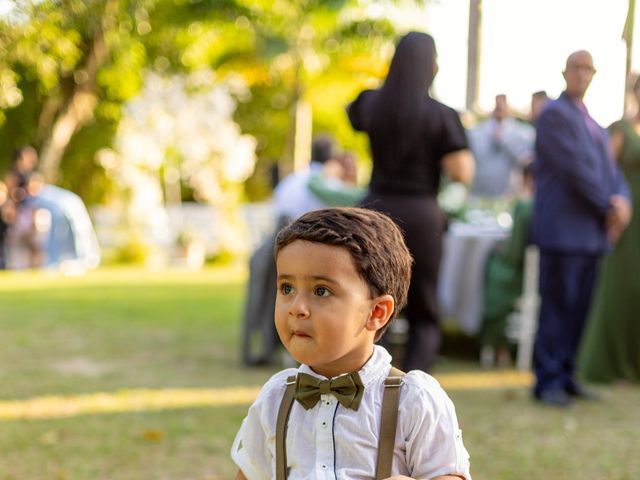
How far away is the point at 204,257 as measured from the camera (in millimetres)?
17281

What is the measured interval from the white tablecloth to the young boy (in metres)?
5.10

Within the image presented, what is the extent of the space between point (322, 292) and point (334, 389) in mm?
200


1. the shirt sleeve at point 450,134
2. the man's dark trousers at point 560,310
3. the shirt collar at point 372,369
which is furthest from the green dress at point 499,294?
the shirt collar at point 372,369

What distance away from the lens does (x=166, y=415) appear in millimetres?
4984

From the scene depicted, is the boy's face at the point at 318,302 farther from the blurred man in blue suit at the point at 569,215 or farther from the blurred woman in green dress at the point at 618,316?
the blurred woman in green dress at the point at 618,316

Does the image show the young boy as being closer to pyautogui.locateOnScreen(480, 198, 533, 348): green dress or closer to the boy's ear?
the boy's ear

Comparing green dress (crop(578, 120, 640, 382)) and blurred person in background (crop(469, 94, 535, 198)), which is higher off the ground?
blurred person in background (crop(469, 94, 535, 198))

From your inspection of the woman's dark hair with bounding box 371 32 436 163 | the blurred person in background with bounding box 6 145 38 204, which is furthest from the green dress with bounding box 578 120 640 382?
the blurred person in background with bounding box 6 145 38 204

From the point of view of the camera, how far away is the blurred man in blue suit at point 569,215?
16.9ft

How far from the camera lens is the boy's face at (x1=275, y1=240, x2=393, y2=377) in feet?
6.10

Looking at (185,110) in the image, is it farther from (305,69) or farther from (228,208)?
(305,69)

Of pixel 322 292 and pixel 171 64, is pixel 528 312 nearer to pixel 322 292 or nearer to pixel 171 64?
pixel 322 292

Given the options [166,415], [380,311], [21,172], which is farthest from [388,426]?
[21,172]

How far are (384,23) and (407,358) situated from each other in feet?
48.6
